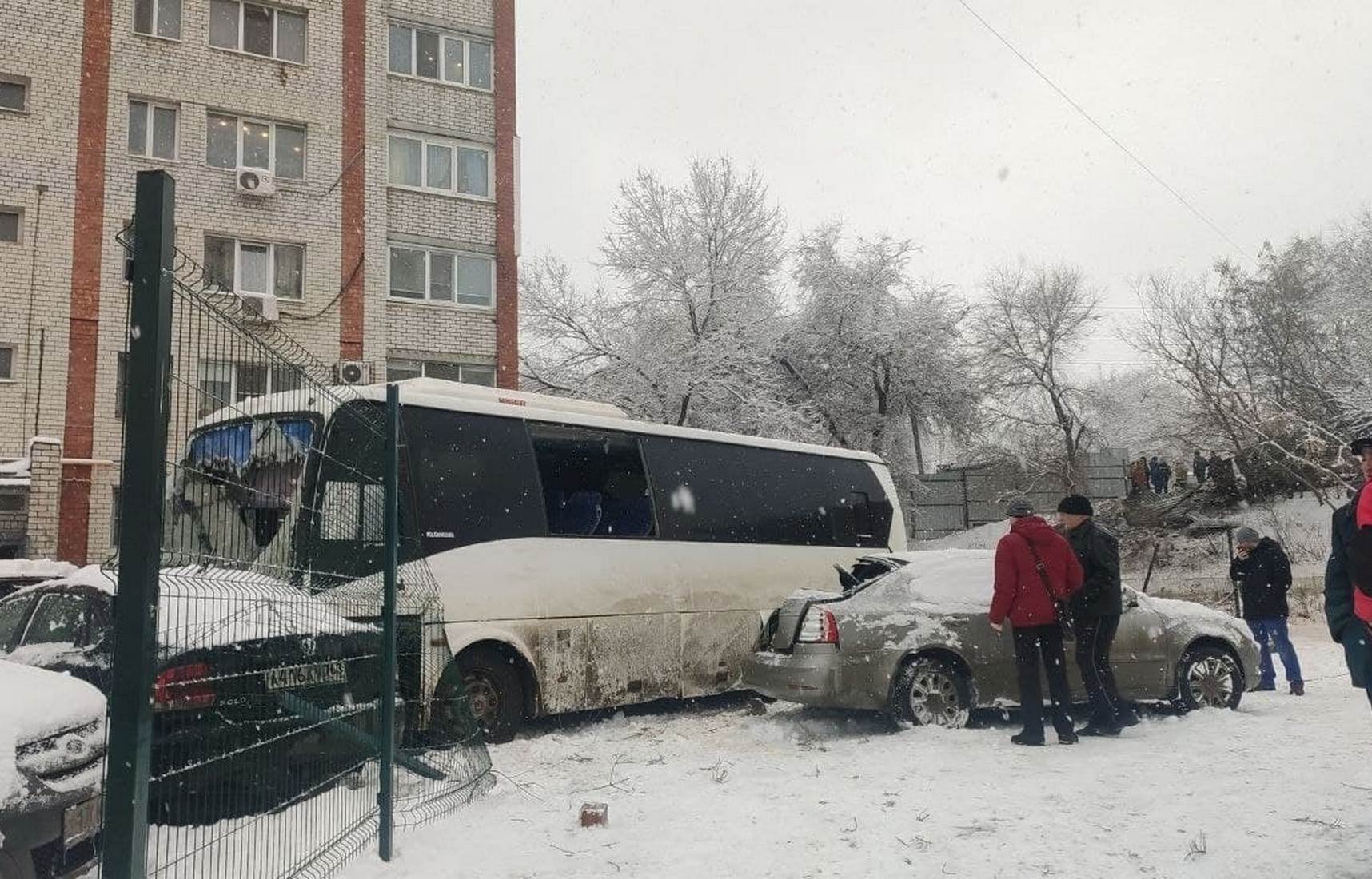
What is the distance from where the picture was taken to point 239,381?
12.6 ft

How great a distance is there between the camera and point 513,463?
936 centimetres

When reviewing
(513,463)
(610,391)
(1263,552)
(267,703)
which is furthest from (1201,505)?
(267,703)

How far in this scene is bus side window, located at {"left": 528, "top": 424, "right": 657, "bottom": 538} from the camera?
961 cm

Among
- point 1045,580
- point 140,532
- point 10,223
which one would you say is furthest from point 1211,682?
point 10,223

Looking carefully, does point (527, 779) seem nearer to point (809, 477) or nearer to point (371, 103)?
point (809, 477)

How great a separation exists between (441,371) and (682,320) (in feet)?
29.8

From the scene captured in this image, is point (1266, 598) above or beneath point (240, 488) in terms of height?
beneath

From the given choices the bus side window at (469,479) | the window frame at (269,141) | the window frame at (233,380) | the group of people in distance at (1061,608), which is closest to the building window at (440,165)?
the window frame at (269,141)

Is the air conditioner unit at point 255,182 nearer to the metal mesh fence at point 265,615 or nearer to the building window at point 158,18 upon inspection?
the building window at point 158,18

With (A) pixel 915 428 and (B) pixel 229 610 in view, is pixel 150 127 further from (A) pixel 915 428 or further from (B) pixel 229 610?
(A) pixel 915 428

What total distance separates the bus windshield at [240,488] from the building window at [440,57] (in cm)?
2239

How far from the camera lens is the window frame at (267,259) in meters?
21.8

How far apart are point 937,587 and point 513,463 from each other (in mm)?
3859

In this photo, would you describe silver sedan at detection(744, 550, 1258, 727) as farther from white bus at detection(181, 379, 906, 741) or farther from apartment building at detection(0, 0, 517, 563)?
apartment building at detection(0, 0, 517, 563)
